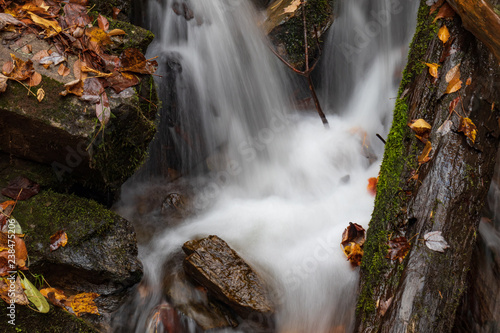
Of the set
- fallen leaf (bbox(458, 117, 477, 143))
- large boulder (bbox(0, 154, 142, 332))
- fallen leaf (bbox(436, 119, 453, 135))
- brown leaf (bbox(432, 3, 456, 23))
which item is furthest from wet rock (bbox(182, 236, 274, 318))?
brown leaf (bbox(432, 3, 456, 23))

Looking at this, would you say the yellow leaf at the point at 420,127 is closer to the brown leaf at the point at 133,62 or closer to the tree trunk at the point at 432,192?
the tree trunk at the point at 432,192

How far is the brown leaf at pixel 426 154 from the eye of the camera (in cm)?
280

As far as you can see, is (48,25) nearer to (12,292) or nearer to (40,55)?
(40,55)

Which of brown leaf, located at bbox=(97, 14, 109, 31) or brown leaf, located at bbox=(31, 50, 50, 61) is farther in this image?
brown leaf, located at bbox=(97, 14, 109, 31)

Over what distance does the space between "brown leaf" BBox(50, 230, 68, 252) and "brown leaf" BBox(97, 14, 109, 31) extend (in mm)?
1880

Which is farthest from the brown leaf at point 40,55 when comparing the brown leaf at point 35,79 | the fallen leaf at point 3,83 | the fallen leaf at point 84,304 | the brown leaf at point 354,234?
the brown leaf at point 354,234

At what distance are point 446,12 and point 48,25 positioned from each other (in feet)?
11.3

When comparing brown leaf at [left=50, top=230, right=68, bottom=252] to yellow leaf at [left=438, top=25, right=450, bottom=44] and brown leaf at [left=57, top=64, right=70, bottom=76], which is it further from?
yellow leaf at [left=438, top=25, right=450, bottom=44]

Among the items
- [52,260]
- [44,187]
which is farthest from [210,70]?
[52,260]

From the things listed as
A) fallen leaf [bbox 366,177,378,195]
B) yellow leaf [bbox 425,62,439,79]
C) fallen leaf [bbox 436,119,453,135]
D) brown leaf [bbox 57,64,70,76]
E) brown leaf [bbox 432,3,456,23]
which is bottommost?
fallen leaf [bbox 366,177,378,195]

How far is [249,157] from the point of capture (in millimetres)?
5098

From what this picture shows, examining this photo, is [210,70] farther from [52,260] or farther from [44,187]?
[52,260]

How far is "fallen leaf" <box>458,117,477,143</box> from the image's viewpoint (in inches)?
111

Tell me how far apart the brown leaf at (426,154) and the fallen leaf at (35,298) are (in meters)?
2.76
